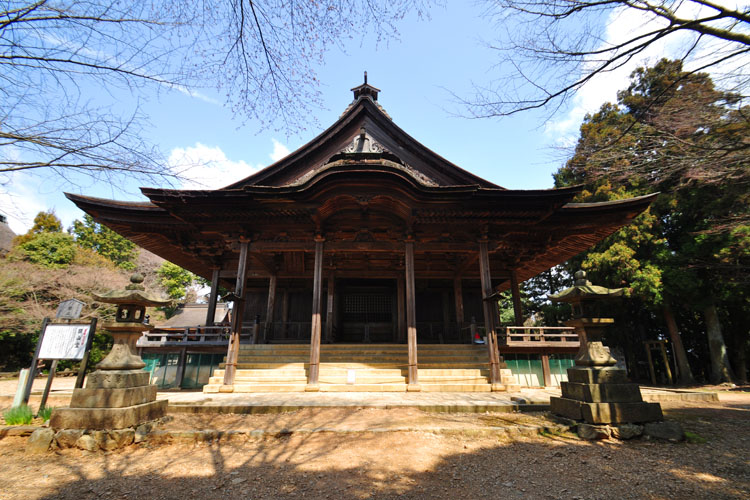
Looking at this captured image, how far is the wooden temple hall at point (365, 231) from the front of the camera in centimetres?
860

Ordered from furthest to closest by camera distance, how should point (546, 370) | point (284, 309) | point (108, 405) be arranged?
point (284, 309), point (546, 370), point (108, 405)

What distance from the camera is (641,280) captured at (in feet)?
50.5

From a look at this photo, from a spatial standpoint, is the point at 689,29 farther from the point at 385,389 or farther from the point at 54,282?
the point at 54,282

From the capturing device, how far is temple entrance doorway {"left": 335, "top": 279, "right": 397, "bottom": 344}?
48.4 feet

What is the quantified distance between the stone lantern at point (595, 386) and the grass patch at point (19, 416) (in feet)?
A: 28.9

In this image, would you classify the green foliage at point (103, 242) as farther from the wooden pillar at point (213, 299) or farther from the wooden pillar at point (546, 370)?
the wooden pillar at point (546, 370)

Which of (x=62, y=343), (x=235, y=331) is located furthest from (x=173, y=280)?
(x=62, y=343)

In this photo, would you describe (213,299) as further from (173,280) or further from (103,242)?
(103,242)

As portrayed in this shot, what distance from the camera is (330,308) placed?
535 inches

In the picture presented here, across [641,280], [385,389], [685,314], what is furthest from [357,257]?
[685,314]

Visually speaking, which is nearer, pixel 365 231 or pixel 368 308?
pixel 365 231

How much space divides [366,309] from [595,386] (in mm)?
10822

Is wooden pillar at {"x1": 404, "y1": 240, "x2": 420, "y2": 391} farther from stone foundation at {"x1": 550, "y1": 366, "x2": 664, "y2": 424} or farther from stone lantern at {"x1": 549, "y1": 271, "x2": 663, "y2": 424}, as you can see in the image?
stone foundation at {"x1": 550, "y1": 366, "x2": 664, "y2": 424}

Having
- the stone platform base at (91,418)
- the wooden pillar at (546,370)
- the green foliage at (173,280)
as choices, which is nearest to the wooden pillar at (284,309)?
the stone platform base at (91,418)
